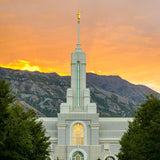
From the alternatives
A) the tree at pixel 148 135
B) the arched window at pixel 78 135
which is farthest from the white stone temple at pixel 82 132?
the tree at pixel 148 135

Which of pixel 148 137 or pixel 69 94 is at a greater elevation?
pixel 69 94

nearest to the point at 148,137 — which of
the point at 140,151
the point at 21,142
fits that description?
the point at 140,151

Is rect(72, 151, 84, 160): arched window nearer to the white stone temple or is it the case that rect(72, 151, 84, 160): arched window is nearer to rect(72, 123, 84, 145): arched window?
the white stone temple

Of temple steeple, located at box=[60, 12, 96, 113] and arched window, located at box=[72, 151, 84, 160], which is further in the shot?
temple steeple, located at box=[60, 12, 96, 113]

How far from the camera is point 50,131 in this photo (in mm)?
108500

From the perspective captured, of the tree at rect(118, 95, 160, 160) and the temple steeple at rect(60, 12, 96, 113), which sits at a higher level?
the temple steeple at rect(60, 12, 96, 113)

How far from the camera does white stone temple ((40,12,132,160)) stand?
103875 mm

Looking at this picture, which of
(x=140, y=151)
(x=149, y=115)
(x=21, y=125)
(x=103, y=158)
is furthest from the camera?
(x=103, y=158)

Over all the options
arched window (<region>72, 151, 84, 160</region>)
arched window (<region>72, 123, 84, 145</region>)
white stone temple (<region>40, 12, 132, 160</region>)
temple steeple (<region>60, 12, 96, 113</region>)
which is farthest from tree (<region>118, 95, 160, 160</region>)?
temple steeple (<region>60, 12, 96, 113</region>)

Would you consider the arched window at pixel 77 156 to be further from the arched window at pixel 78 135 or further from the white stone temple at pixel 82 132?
the arched window at pixel 78 135

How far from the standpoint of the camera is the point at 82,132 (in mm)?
106688

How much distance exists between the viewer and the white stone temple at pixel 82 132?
4090 inches

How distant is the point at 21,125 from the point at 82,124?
58.9m

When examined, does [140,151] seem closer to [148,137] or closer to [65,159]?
[148,137]
